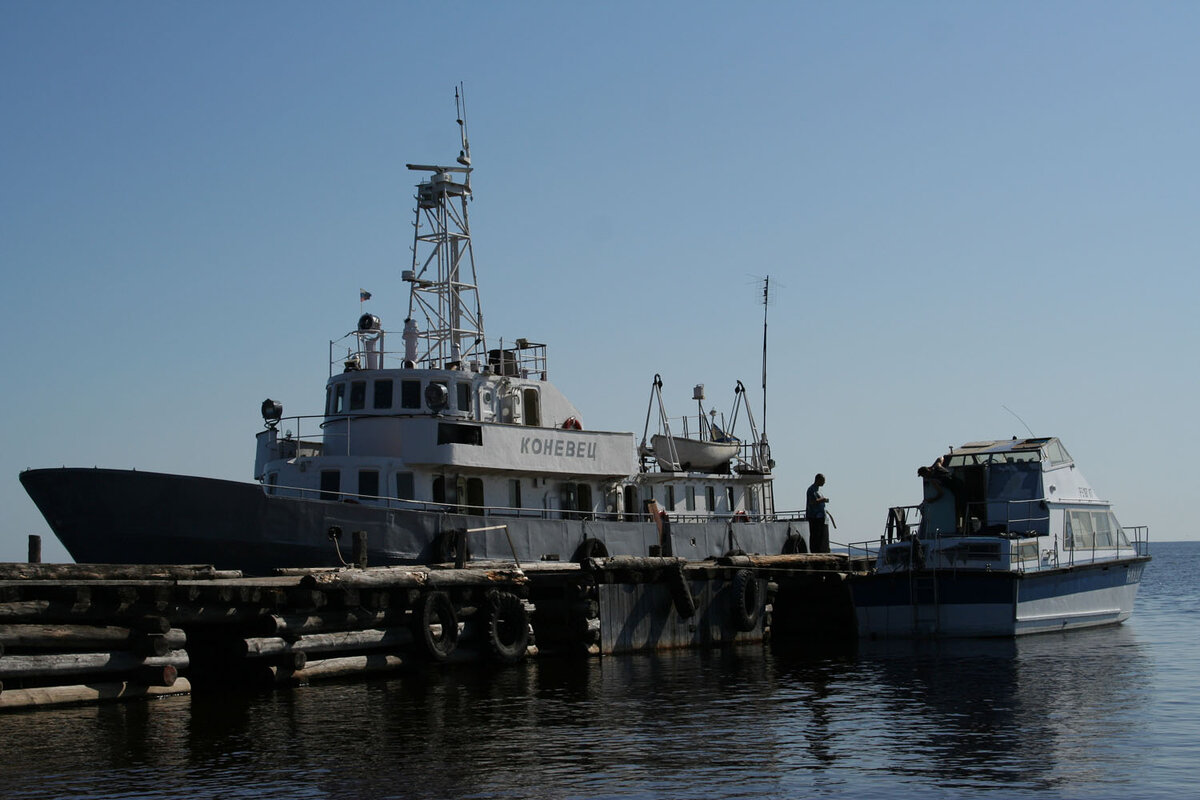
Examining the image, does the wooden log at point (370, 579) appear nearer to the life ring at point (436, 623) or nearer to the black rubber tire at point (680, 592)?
the life ring at point (436, 623)

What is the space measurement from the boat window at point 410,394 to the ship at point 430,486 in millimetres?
32

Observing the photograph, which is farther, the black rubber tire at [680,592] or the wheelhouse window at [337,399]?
A: the wheelhouse window at [337,399]

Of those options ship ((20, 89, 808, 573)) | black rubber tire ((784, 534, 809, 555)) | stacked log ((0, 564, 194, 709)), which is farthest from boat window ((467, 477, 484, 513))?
black rubber tire ((784, 534, 809, 555))

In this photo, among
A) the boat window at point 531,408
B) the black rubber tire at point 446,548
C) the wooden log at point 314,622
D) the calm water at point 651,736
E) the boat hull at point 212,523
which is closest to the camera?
the calm water at point 651,736

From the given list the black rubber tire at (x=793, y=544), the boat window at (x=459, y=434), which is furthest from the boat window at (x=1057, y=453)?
the boat window at (x=459, y=434)

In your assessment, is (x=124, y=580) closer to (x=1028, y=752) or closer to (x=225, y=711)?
(x=225, y=711)

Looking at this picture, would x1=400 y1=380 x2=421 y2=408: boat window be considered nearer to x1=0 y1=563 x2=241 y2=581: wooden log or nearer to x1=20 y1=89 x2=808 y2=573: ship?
x1=20 y1=89 x2=808 y2=573: ship

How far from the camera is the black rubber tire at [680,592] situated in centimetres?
2778

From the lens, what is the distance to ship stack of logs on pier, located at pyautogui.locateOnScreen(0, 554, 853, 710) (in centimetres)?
1905

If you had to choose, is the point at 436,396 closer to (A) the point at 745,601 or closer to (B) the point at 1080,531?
(A) the point at 745,601

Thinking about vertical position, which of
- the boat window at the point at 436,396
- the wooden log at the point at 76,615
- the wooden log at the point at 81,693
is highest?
the boat window at the point at 436,396

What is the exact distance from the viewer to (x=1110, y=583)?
3303cm

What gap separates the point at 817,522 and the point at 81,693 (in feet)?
69.1

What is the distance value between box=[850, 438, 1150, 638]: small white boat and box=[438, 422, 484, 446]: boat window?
918cm
